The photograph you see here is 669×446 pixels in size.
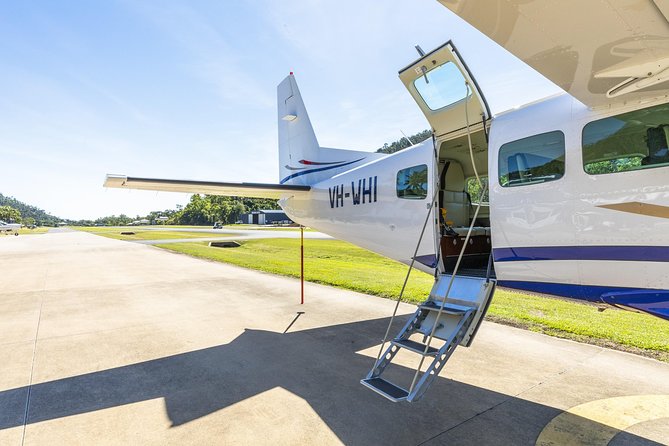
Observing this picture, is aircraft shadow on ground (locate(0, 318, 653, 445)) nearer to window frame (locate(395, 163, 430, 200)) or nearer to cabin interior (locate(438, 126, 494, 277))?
cabin interior (locate(438, 126, 494, 277))

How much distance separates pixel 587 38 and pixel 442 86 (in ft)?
6.33

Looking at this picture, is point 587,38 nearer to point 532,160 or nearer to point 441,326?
point 532,160

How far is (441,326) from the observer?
3928 mm

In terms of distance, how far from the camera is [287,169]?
10141 mm

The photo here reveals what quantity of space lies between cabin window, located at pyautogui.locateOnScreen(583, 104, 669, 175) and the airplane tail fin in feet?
15.7

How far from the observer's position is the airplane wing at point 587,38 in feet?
6.88

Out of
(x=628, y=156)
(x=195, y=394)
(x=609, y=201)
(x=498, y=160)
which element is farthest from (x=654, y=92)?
(x=195, y=394)

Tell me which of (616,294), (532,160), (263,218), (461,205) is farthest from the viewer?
(263,218)

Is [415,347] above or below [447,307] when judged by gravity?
below

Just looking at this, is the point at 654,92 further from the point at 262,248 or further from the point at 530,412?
the point at 262,248

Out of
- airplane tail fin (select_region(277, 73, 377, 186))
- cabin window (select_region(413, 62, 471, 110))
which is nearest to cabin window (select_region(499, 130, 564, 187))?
cabin window (select_region(413, 62, 471, 110))

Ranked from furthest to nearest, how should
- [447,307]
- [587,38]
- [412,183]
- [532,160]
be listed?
[412,183] → [447,307] → [532,160] → [587,38]

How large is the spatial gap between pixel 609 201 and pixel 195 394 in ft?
15.1

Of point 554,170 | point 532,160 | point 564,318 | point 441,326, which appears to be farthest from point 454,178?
point 564,318
